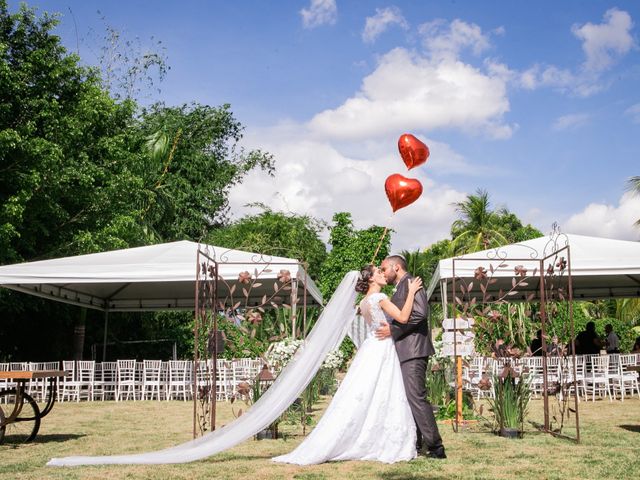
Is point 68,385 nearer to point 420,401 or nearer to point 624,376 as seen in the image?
point 420,401

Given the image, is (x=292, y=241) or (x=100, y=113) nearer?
(x=100, y=113)

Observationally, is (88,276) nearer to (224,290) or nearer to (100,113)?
(224,290)

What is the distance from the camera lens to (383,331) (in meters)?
6.65

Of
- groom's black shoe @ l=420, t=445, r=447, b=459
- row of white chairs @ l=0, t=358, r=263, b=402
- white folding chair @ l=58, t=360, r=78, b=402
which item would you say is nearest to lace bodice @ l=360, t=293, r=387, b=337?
groom's black shoe @ l=420, t=445, r=447, b=459

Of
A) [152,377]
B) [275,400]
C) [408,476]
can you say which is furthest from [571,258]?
[152,377]

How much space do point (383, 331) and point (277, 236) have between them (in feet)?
74.3

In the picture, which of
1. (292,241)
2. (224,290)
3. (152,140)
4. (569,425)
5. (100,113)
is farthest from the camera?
(292,241)

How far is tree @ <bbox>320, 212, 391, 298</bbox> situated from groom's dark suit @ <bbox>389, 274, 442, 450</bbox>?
17166mm

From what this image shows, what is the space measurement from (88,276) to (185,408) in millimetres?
2801

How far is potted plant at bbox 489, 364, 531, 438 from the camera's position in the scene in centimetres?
829

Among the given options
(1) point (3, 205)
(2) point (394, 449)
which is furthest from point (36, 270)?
(2) point (394, 449)

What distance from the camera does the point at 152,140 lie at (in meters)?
26.0

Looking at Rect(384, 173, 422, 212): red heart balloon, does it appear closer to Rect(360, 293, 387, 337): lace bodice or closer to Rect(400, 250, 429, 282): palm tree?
Rect(360, 293, 387, 337): lace bodice

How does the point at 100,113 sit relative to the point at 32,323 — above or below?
above
